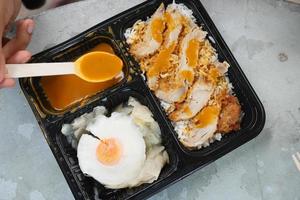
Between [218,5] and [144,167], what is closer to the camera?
[144,167]

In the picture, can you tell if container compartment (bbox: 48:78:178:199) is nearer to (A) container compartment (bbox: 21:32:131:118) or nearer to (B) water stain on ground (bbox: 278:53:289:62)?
(A) container compartment (bbox: 21:32:131:118)

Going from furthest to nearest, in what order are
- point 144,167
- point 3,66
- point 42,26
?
Result: point 42,26 → point 144,167 → point 3,66

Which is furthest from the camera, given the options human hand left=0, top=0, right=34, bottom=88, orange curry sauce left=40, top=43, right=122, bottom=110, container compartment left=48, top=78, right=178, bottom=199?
orange curry sauce left=40, top=43, right=122, bottom=110

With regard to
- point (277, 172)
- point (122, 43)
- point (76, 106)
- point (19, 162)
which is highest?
point (122, 43)

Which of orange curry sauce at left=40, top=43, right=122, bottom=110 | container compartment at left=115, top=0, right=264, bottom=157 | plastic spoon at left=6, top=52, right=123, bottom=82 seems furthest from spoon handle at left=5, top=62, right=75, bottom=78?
container compartment at left=115, top=0, right=264, bottom=157

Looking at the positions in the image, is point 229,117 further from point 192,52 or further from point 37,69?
point 37,69

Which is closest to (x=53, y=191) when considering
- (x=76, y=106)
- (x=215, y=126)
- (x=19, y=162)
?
(x=19, y=162)

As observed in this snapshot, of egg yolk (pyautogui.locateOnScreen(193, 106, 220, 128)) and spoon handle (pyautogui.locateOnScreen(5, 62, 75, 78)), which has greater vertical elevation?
spoon handle (pyautogui.locateOnScreen(5, 62, 75, 78))

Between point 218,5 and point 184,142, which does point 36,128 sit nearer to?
point 184,142
